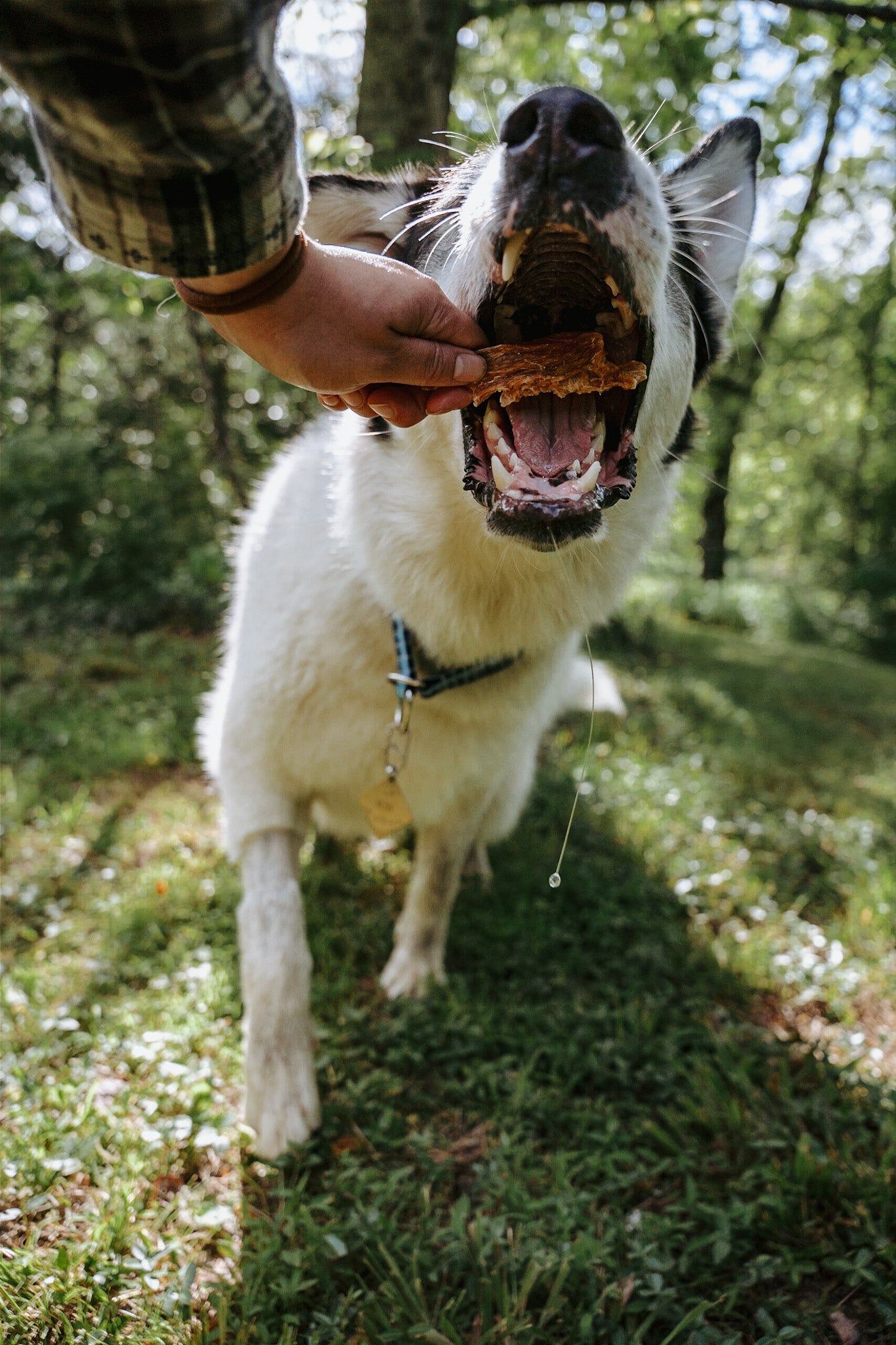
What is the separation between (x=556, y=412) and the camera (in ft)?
5.77

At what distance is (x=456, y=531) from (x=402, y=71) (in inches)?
138

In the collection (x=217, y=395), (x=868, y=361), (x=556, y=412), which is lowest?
(x=868, y=361)

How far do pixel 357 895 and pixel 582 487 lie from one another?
2052 millimetres

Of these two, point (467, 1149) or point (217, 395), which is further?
point (217, 395)

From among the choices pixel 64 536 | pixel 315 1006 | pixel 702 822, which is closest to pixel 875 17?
pixel 702 822

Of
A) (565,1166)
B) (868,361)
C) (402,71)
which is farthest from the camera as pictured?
(868,361)

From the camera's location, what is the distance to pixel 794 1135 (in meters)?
2.05

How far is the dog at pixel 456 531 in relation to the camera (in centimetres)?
155

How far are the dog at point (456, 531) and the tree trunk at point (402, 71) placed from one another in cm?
242

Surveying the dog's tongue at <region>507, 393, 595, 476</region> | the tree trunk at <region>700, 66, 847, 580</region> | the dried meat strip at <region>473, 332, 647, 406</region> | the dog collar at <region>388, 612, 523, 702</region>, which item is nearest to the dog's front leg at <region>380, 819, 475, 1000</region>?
the dog collar at <region>388, 612, 523, 702</region>

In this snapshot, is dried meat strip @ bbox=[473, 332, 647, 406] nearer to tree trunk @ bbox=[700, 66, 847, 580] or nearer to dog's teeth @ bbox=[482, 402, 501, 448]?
dog's teeth @ bbox=[482, 402, 501, 448]

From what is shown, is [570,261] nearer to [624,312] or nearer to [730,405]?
[624,312]

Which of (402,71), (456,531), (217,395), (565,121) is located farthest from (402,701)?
(217,395)

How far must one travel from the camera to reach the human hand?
1316 mm
